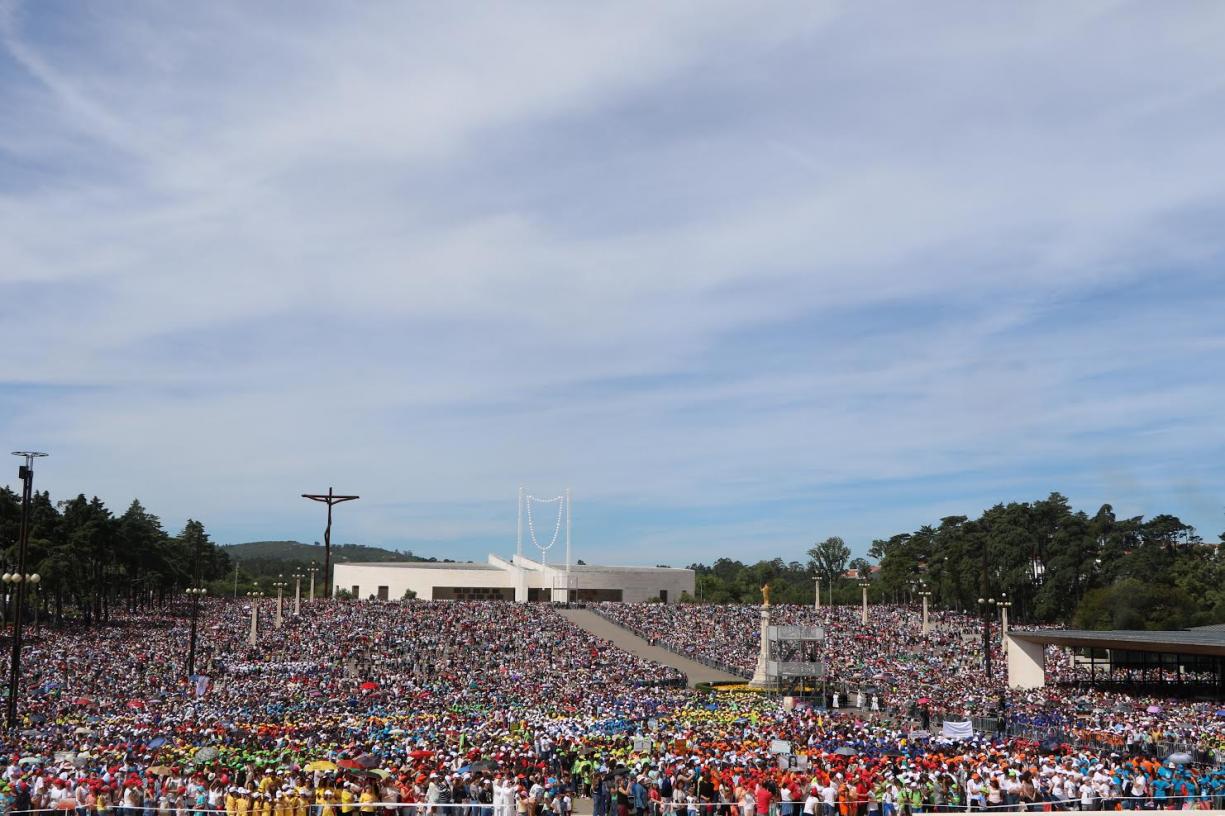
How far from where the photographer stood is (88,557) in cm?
8356

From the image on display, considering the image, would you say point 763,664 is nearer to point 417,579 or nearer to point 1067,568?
point 1067,568

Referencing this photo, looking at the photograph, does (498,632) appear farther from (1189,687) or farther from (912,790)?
(912,790)

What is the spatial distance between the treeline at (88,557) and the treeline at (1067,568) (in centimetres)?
6538

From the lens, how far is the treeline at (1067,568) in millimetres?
80125

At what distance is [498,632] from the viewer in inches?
2832

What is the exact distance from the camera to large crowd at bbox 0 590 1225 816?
62.1 ft

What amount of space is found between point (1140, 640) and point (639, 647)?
3457 cm

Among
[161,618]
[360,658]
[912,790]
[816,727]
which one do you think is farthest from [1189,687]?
[161,618]

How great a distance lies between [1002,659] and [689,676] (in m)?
19.9

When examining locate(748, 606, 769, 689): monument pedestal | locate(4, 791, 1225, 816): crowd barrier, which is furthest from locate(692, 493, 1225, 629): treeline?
locate(4, 791, 1225, 816): crowd barrier

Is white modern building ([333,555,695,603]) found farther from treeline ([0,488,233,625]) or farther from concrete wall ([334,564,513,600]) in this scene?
treeline ([0,488,233,625])

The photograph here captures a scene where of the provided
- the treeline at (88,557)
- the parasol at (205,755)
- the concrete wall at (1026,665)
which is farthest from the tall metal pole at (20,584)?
the concrete wall at (1026,665)

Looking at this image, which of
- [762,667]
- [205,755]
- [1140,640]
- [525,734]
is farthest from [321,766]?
[1140,640]

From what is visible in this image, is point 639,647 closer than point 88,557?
Yes
